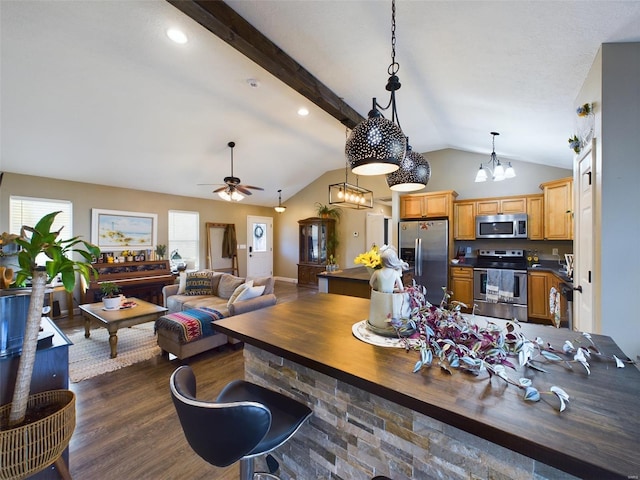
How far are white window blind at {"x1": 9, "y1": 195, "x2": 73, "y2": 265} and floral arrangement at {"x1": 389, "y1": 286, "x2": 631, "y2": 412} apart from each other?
552 cm

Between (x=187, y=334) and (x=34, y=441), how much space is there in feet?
5.88

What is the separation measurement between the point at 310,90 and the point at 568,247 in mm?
4893

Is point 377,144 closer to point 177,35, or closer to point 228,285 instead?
point 177,35

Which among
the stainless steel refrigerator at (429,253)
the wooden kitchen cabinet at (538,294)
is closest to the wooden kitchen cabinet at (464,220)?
the stainless steel refrigerator at (429,253)

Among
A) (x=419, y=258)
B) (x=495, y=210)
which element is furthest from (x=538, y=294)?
(x=419, y=258)

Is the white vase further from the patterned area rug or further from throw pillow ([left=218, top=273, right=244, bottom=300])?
throw pillow ([left=218, top=273, right=244, bottom=300])

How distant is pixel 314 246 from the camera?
7.57 m

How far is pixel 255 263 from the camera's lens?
27.1 feet

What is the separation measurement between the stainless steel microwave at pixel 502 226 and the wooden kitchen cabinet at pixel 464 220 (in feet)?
0.37

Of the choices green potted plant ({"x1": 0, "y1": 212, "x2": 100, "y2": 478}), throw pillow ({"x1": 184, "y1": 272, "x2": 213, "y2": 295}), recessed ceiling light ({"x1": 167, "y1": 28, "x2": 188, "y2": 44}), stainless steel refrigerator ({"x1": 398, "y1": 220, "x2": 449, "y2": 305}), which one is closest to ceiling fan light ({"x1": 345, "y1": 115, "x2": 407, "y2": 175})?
green potted plant ({"x1": 0, "y1": 212, "x2": 100, "y2": 478})

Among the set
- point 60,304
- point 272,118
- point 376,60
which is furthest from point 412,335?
point 60,304

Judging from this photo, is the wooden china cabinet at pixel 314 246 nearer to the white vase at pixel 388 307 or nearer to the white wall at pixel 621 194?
the white wall at pixel 621 194

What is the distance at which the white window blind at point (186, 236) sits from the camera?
21.2 feet

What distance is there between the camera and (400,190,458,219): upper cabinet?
199 inches
